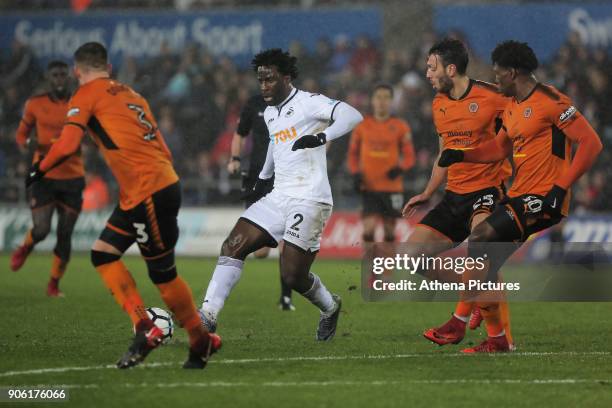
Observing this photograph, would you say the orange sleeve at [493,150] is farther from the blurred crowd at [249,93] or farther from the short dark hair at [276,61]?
the blurred crowd at [249,93]

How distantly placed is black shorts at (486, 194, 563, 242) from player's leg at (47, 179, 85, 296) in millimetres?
6770

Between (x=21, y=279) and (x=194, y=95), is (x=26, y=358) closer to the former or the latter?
(x=21, y=279)

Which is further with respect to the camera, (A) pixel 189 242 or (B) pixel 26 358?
(A) pixel 189 242

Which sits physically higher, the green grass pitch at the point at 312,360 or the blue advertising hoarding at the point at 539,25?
the blue advertising hoarding at the point at 539,25

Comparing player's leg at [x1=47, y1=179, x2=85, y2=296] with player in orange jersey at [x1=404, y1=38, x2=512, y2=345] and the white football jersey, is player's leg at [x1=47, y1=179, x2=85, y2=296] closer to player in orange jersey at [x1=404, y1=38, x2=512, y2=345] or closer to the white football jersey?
the white football jersey

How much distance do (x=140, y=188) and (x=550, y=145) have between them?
327 cm

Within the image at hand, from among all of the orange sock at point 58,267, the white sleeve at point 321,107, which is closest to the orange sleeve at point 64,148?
the white sleeve at point 321,107

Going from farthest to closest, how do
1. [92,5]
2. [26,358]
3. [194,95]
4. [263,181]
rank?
[92,5]
[194,95]
[263,181]
[26,358]

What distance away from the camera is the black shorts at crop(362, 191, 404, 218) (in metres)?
16.2

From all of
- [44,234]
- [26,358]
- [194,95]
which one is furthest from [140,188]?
[194,95]

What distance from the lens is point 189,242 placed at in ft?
70.8

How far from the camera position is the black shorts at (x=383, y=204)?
16.2 metres

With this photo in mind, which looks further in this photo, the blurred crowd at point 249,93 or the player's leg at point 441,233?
the blurred crowd at point 249,93

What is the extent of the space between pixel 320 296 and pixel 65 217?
5.41 m
